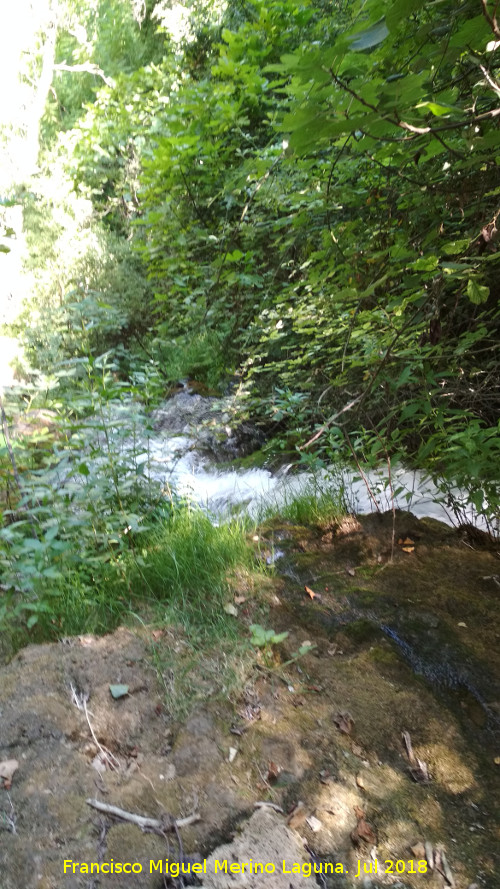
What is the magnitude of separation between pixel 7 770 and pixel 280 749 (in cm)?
85

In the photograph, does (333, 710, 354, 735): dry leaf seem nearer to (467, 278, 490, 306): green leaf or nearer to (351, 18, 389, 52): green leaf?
(467, 278, 490, 306): green leaf

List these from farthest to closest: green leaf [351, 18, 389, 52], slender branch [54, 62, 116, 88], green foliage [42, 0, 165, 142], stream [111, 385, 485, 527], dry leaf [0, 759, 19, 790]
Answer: slender branch [54, 62, 116, 88] → green foliage [42, 0, 165, 142] → stream [111, 385, 485, 527] → dry leaf [0, 759, 19, 790] → green leaf [351, 18, 389, 52]

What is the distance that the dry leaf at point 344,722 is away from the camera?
1.67m

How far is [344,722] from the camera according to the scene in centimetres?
170

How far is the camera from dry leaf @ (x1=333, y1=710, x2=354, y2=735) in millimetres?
1674

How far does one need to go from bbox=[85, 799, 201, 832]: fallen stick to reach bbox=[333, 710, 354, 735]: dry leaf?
0.58m

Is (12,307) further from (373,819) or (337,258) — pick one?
(373,819)

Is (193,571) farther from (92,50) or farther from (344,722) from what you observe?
(92,50)

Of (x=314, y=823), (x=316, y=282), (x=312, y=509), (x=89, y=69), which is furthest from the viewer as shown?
(x=89, y=69)

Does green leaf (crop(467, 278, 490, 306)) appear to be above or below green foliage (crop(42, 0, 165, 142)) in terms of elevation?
below

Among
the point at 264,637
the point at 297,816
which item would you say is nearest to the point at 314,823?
the point at 297,816

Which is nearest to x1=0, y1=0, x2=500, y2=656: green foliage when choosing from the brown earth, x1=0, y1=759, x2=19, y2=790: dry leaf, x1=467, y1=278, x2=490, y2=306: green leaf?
x1=467, y1=278, x2=490, y2=306: green leaf

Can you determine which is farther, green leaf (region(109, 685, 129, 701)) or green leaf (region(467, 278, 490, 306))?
→ green leaf (region(109, 685, 129, 701))

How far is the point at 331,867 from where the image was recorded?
125 cm
